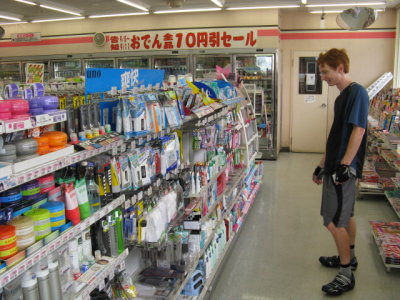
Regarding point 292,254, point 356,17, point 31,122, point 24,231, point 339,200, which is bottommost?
point 292,254

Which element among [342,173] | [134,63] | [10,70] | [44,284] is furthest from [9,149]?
[10,70]

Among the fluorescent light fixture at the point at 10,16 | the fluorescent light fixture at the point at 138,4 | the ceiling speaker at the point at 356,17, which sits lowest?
the ceiling speaker at the point at 356,17

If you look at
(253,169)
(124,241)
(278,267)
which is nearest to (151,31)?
(253,169)

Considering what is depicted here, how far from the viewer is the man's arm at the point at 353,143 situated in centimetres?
319

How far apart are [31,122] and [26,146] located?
0.31 feet

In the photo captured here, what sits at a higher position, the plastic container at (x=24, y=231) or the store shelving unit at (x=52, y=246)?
the plastic container at (x=24, y=231)

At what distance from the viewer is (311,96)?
376 inches

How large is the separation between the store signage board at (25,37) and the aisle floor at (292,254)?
6.74m

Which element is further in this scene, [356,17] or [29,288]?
[356,17]

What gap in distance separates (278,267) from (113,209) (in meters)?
2.43

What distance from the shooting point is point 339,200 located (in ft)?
11.1

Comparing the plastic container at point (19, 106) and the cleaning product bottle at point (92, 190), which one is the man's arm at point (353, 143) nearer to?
the cleaning product bottle at point (92, 190)

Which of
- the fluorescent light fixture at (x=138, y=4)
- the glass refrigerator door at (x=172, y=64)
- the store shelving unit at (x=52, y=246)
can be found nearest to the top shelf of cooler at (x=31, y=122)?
the store shelving unit at (x=52, y=246)

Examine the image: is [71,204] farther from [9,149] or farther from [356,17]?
[356,17]
